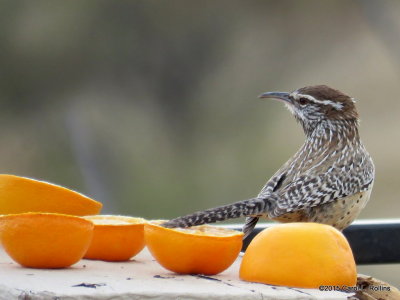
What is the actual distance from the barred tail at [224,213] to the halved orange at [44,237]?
20 centimetres

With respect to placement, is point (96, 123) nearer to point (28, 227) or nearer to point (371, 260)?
point (371, 260)

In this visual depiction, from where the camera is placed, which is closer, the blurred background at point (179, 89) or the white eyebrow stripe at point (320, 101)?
the white eyebrow stripe at point (320, 101)

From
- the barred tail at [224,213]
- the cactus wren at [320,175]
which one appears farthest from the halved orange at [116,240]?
the cactus wren at [320,175]

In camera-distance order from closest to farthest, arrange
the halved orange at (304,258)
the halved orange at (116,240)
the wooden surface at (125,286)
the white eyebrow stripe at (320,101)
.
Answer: the wooden surface at (125,286) → the halved orange at (304,258) → the halved orange at (116,240) → the white eyebrow stripe at (320,101)

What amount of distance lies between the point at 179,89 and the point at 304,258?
240 inches

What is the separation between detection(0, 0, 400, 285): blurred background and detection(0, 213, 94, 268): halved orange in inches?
174

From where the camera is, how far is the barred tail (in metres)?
1.79

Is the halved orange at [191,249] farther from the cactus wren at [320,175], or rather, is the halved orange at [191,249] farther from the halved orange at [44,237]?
the cactus wren at [320,175]

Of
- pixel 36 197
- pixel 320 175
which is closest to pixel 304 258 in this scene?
pixel 36 197

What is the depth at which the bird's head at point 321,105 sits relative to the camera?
8.50 feet

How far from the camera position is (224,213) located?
6.63ft

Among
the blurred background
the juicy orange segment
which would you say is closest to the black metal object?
the juicy orange segment

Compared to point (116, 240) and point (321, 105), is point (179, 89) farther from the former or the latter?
point (116, 240)

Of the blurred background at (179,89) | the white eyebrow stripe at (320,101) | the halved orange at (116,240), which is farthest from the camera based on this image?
the blurred background at (179,89)
